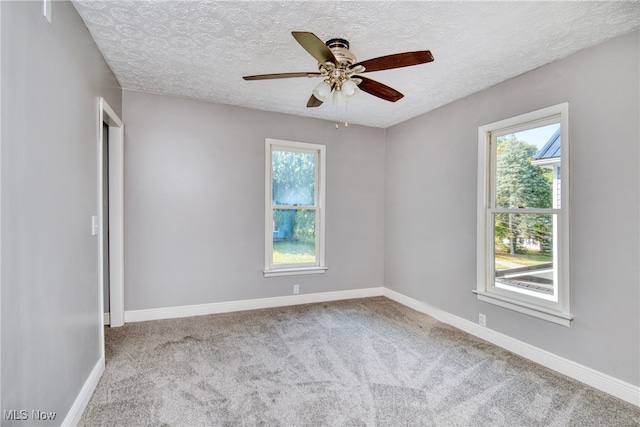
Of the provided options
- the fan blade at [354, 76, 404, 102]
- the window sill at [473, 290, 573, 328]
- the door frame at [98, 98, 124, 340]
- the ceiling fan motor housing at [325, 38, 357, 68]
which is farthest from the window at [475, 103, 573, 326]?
the door frame at [98, 98, 124, 340]

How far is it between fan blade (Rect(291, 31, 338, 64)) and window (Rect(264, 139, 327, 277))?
2.27 metres

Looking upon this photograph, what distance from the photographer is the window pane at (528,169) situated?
2.60m

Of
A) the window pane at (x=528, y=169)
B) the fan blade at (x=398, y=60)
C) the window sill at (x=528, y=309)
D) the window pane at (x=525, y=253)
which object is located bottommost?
the window sill at (x=528, y=309)

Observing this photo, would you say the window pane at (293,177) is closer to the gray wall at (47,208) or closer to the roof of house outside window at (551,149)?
the gray wall at (47,208)

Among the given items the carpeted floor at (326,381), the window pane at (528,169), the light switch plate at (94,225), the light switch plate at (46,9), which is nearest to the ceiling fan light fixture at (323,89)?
the light switch plate at (46,9)

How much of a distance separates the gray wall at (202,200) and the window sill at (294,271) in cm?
8

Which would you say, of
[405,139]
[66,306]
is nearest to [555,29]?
[405,139]

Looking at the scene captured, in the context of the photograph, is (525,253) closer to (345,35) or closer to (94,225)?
(345,35)

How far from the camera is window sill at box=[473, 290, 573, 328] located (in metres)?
2.43

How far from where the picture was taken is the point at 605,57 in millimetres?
2232

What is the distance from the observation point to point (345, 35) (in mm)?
2193

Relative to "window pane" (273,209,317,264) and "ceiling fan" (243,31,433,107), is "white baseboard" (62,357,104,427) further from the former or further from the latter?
"ceiling fan" (243,31,433,107)

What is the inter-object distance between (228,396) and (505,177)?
3089 millimetres

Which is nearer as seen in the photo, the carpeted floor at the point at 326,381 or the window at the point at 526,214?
the carpeted floor at the point at 326,381
